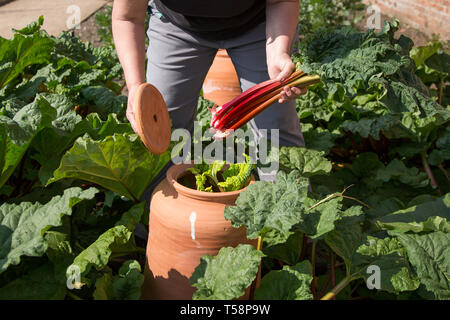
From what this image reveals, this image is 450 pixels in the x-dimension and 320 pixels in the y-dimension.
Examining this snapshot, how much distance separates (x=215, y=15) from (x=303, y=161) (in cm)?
73

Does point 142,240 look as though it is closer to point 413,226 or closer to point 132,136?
point 132,136

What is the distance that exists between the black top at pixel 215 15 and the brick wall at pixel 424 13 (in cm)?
407

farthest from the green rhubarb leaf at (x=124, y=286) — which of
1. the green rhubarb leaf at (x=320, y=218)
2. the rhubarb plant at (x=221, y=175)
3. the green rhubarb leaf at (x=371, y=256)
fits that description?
the green rhubarb leaf at (x=371, y=256)

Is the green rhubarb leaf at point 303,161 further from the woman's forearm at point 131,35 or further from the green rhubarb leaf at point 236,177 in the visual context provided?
the woman's forearm at point 131,35

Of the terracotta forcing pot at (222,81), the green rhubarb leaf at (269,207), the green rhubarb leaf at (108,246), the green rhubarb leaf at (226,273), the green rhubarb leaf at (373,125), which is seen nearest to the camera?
the green rhubarb leaf at (226,273)

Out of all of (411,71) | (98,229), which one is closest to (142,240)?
(98,229)

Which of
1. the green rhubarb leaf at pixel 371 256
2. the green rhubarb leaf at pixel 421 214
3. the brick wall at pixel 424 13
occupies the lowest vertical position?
the brick wall at pixel 424 13

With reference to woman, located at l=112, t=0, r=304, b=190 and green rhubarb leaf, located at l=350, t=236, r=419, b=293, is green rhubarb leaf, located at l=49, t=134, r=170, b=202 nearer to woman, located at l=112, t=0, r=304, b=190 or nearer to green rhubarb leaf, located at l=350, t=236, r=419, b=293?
woman, located at l=112, t=0, r=304, b=190

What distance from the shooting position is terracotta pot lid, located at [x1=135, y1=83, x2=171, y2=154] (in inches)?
70.0

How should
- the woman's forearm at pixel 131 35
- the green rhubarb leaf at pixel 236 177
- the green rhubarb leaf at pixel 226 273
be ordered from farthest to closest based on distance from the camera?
the woman's forearm at pixel 131 35 → the green rhubarb leaf at pixel 236 177 → the green rhubarb leaf at pixel 226 273

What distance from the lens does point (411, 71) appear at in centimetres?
253

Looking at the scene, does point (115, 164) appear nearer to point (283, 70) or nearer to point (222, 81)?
point (283, 70)

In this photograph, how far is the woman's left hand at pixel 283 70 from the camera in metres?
2.09

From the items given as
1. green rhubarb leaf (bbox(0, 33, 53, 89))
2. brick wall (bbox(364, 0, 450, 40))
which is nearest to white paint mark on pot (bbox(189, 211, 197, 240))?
green rhubarb leaf (bbox(0, 33, 53, 89))
